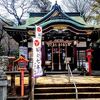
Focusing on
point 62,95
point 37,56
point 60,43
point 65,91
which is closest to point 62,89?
point 65,91

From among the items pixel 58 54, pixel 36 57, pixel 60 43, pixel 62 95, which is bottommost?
pixel 62 95

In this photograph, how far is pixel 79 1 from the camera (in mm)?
46438

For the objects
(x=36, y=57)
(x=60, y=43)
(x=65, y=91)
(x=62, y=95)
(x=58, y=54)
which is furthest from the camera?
(x=58, y=54)

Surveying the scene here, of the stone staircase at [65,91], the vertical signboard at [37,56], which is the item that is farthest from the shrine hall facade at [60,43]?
the vertical signboard at [37,56]

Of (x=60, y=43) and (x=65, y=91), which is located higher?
(x=60, y=43)

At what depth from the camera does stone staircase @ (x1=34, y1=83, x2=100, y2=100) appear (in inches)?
559

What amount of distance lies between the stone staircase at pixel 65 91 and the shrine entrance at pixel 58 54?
9169mm

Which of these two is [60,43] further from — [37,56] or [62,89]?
[37,56]

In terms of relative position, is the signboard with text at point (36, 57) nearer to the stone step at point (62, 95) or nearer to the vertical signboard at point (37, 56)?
the vertical signboard at point (37, 56)

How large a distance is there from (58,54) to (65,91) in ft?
33.3

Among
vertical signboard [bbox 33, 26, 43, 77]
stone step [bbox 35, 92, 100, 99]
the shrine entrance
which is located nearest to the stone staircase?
stone step [bbox 35, 92, 100, 99]

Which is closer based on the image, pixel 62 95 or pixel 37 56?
pixel 37 56

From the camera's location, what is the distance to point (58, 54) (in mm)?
24734

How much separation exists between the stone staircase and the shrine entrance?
9.17 m
